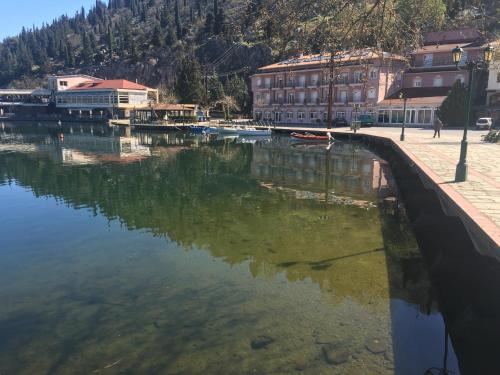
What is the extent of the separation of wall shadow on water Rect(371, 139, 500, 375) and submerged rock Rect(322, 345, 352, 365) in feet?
5.74

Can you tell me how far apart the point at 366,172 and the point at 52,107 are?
11316 centimetres

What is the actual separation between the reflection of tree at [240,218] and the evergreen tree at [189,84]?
53.7 metres

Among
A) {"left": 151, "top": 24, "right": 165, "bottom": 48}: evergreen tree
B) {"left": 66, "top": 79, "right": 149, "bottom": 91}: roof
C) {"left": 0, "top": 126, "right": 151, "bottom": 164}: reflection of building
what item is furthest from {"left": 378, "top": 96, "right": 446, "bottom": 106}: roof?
{"left": 151, "top": 24, "right": 165, "bottom": 48}: evergreen tree

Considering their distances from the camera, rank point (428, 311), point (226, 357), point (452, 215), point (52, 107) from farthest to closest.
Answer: point (52, 107), point (452, 215), point (428, 311), point (226, 357)

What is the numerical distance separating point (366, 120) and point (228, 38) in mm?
54816

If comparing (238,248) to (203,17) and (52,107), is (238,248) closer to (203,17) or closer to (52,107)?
(52,107)

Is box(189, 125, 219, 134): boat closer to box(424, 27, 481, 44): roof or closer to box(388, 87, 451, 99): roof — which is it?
box(388, 87, 451, 99): roof

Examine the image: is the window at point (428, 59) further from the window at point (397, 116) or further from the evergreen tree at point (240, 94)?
the evergreen tree at point (240, 94)

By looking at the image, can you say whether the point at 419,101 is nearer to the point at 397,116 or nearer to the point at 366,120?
the point at 397,116

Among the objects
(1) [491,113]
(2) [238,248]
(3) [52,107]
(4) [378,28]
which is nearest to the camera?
(4) [378,28]

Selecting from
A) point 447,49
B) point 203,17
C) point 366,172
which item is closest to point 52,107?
point 203,17

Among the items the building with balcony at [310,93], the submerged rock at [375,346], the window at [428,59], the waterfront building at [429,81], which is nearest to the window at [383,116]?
the waterfront building at [429,81]

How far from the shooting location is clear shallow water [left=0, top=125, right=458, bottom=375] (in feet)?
26.3

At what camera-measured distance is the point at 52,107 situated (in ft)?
388
